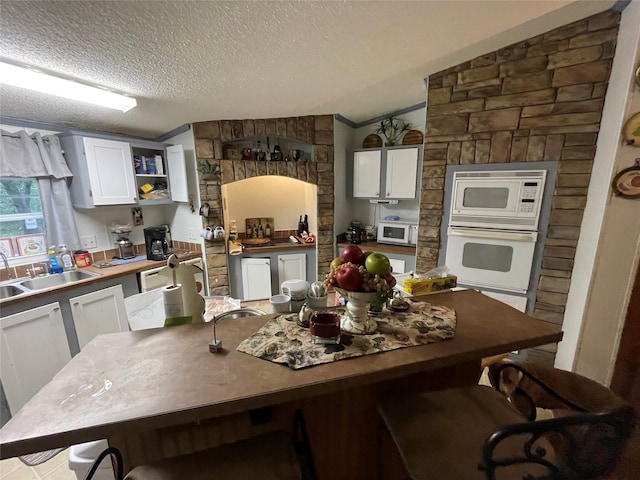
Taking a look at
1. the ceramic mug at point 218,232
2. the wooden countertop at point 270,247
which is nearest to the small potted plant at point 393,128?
the wooden countertop at point 270,247

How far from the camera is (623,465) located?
4.94 feet

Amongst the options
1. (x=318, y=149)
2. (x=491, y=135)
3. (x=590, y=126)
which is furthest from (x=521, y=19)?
(x=318, y=149)

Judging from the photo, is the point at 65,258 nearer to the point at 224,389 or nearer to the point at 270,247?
the point at 270,247

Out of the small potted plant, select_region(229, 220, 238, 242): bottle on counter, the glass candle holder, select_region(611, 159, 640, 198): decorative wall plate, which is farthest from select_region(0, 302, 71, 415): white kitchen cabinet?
select_region(611, 159, 640, 198): decorative wall plate

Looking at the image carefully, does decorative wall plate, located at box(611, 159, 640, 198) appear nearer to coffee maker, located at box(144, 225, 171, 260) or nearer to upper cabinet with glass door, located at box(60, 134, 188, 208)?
upper cabinet with glass door, located at box(60, 134, 188, 208)

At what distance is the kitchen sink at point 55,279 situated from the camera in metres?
2.32

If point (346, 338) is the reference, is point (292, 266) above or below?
below

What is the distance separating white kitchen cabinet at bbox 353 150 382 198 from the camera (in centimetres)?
342

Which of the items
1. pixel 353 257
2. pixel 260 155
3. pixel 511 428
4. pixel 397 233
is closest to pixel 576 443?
pixel 511 428

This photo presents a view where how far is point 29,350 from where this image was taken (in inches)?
77.9

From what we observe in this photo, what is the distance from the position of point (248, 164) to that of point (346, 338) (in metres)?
2.65

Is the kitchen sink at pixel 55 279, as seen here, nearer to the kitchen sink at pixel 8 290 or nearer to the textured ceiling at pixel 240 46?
the kitchen sink at pixel 8 290

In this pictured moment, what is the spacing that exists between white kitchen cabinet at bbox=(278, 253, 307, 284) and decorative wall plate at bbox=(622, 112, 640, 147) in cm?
289

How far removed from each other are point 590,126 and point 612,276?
1.15 meters
